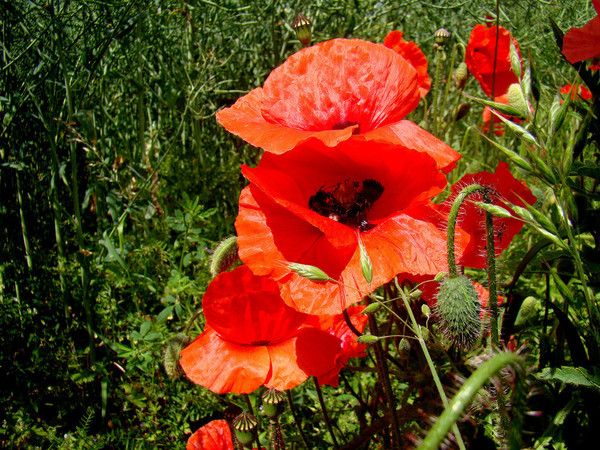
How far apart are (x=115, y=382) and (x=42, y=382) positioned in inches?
11.4

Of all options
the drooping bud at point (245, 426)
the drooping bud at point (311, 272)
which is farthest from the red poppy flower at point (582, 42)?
the drooping bud at point (245, 426)

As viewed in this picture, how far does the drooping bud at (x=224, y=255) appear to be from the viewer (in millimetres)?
1409

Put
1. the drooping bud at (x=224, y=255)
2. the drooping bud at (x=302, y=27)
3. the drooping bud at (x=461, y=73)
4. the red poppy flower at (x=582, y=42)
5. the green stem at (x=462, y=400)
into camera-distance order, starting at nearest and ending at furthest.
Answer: the green stem at (x=462, y=400)
the red poppy flower at (x=582, y=42)
the drooping bud at (x=224, y=255)
the drooping bud at (x=302, y=27)
the drooping bud at (x=461, y=73)

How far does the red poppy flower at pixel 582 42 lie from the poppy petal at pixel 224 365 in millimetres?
955

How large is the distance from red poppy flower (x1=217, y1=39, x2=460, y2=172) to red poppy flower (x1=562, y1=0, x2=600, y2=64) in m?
0.31

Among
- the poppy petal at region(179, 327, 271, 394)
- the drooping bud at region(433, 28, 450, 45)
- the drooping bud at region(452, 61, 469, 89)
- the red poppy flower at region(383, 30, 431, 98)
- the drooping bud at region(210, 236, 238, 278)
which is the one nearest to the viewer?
the poppy petal at region(179, 327, 271, 394)

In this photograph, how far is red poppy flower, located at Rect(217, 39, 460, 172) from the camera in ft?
3.91

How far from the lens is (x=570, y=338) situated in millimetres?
1131

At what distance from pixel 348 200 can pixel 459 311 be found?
0.46m

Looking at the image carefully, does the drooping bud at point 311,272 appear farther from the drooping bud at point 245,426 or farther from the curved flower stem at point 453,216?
the drooping bud at point 245,426

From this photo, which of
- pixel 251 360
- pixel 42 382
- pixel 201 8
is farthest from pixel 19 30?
pixel 251 360

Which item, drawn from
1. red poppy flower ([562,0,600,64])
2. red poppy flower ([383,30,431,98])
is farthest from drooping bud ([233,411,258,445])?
red poppy flower ([383,30,431,98])

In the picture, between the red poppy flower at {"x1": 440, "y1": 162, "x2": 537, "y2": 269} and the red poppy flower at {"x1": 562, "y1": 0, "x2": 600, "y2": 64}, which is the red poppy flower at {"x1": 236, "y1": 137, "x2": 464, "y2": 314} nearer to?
the red poppy flower at {"x1": 440, "y1": 162, "x2": 537, "y2": 269}

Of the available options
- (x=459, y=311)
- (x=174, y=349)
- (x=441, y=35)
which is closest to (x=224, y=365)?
(x=174, y=349)
